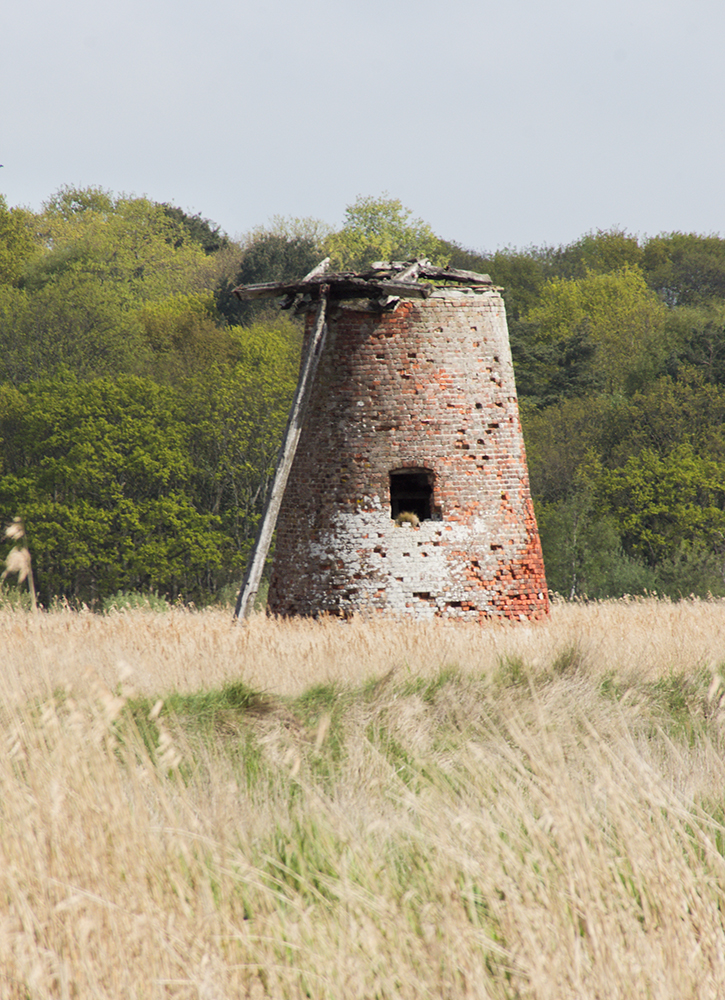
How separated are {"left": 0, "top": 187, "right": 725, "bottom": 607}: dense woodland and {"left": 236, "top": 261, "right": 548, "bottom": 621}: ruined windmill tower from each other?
1541 cm

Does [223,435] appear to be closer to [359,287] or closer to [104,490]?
[104,490]

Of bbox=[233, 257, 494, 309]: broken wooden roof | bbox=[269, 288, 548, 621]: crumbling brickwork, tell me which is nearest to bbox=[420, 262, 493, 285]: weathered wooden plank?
bbox=[233, 257, 494, 309]: broken wooden roof

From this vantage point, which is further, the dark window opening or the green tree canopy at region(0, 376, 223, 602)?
the green tree canopy at region(0, 376, 223, 602)

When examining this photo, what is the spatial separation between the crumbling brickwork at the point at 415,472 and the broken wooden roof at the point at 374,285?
0.63ft

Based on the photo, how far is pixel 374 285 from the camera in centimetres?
1108

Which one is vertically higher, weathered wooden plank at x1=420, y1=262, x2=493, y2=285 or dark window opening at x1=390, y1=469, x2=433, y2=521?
weathered wooden plank at x1=420, y1=262, x2=493, y2=285

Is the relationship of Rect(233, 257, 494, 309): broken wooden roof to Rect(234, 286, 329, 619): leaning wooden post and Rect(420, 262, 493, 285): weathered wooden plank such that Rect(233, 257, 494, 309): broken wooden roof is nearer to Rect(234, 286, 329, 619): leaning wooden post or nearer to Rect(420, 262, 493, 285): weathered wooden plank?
Rect(420, 262, 493, 285): weathered wooden plank

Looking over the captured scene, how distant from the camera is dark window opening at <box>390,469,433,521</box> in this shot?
12180 millimetres

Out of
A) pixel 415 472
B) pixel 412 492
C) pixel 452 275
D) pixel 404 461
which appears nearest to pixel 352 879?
pixel 404 461

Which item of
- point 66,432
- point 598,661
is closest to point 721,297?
point 66,432

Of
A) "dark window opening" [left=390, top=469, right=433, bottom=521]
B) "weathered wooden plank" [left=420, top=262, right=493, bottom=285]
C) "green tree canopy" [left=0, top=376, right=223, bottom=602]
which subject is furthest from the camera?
"green tree canopy" [left=0, top=376, right=223, bottom=602]

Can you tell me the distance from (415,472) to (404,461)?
394mm

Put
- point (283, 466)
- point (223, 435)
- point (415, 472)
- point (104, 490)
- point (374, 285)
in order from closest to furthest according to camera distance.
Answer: point (283, 466), point (374, 285), point (415, 472), point (104, 490), point (223, 435)

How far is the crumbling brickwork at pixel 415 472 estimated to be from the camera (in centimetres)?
1106
